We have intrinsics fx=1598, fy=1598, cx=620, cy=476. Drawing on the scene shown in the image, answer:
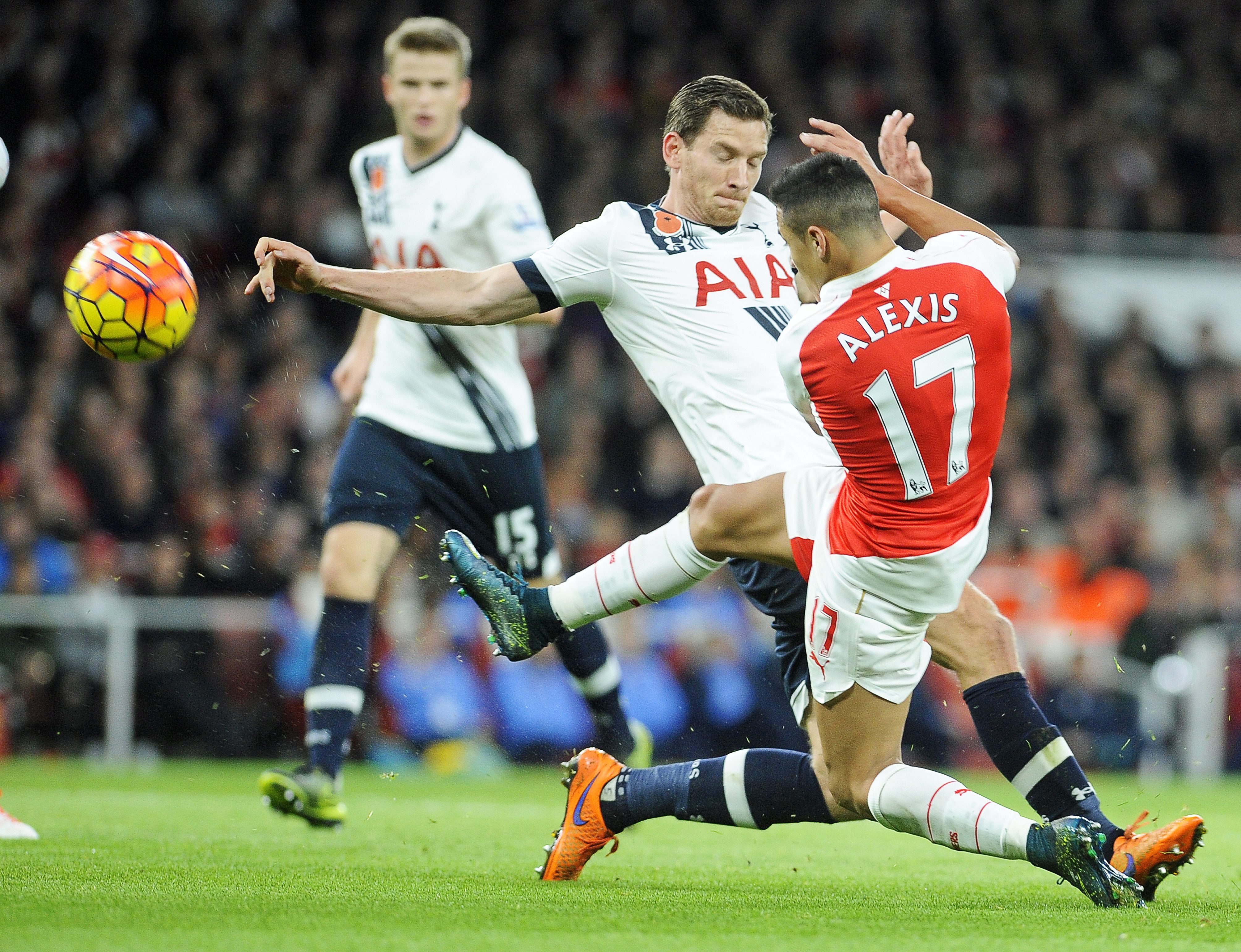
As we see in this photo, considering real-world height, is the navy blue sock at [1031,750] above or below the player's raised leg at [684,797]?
above

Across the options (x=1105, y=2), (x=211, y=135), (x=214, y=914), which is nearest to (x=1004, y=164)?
(x=1105, y=2)

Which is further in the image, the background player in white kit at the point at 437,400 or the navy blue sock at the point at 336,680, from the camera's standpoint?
the background player in white kit at the point at 437,400

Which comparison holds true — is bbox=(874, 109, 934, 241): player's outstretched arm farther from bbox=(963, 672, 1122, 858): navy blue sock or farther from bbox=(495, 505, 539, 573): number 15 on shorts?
bbox=(495, 505, 539, 573): number 15 on shorts

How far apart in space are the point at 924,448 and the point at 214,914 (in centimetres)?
200

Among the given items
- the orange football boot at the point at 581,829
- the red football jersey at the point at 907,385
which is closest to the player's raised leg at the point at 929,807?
the red football jersey at the point at 907,385

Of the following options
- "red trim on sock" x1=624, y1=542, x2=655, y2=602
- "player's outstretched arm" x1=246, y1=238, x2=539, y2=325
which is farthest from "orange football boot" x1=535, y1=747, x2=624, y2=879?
"player's outstretched arm" x1=246, y1=238, x2=539, y2=325

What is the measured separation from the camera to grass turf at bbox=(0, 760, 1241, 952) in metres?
3.44

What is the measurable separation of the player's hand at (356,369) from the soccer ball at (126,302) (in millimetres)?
1399

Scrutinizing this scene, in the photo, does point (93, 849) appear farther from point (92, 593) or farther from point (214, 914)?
point (92, 593)

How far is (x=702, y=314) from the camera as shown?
466 centimetres

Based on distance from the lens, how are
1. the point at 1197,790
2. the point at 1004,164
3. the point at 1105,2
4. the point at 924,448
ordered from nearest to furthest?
the point at 924,448
the point at 1197,790
the point at 1004,164
the point at 1105,2

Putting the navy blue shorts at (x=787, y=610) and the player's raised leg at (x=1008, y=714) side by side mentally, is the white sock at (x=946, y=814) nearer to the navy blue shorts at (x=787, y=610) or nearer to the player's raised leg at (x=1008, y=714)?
the player's raised leg at (x=1008, y=714)

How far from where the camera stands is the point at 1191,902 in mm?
4219

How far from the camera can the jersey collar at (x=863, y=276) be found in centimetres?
394
